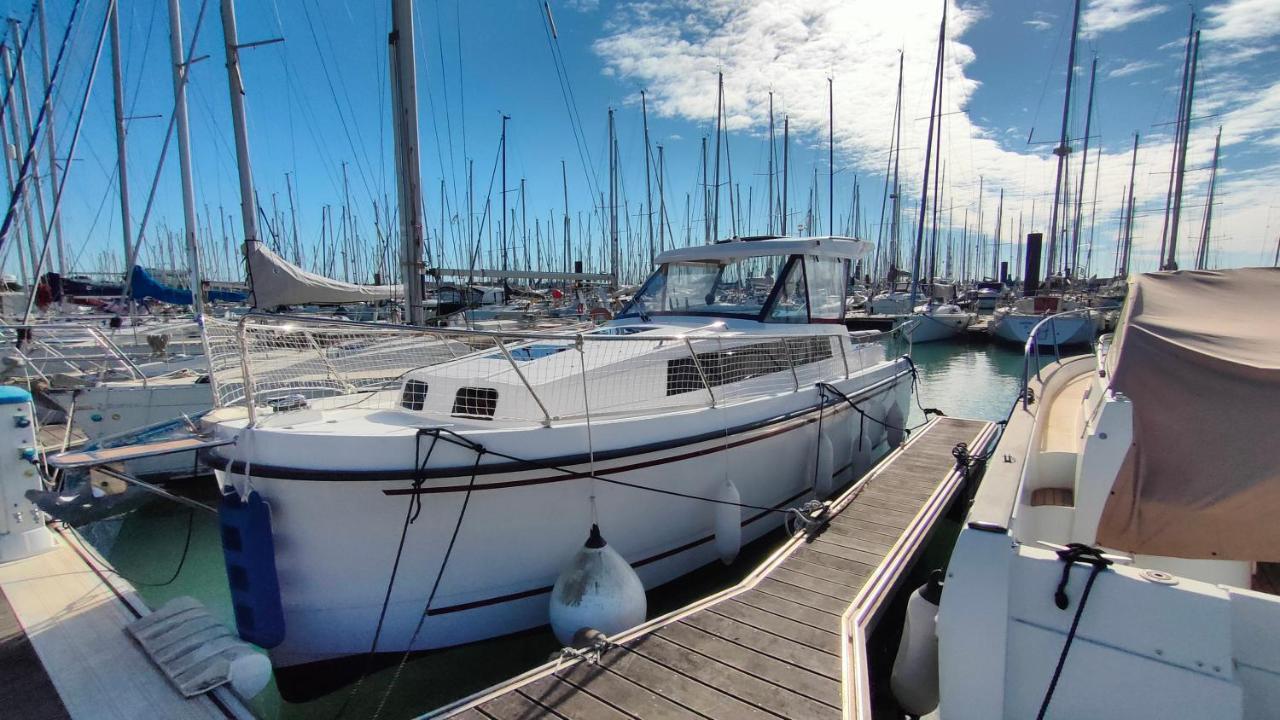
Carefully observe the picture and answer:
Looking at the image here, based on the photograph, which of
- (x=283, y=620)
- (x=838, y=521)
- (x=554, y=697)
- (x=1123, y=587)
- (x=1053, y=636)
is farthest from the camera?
(x=838, y=521)

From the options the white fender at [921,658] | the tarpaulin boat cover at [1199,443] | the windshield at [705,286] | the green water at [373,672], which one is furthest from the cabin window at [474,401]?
the tarpaulin boat cover at [1199,443]

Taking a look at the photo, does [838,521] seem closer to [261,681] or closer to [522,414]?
[522,414]

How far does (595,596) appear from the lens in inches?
148

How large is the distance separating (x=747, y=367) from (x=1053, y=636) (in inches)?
141

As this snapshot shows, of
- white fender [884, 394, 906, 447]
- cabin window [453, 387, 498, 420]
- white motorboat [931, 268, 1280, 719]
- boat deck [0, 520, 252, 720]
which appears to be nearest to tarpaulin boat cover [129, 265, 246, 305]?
boat deck [0, 520, 252, 720]

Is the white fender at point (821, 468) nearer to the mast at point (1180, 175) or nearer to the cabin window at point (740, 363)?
the cabin window at point (740, 363)

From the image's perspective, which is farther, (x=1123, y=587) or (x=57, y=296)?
(x=57, y=296)

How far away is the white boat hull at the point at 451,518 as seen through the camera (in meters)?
3.62

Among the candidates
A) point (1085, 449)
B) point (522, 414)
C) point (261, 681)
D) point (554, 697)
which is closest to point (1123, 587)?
point (1085, 449)

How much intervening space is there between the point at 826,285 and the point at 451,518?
5.62 m

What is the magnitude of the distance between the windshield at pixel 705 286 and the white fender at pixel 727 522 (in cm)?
286

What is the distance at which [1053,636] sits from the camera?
2.53m

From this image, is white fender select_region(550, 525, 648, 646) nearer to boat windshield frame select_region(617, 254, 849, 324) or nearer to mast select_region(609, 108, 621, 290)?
boat windshield frame select_region(617, 254, 849, 324)

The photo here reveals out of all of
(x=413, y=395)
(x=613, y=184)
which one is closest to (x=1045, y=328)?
(x=613, y=184)
